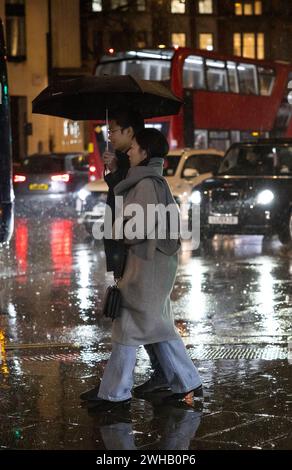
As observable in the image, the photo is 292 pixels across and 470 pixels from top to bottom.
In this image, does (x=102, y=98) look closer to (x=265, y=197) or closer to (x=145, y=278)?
(x=145, y=278)

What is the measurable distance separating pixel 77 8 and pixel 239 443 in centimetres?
4959

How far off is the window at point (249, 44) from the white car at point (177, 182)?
5121 centimetres

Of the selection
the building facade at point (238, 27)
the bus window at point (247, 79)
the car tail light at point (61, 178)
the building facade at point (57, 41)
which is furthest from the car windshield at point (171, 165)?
the building facade at point (238, 27)

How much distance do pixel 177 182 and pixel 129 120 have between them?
47.7 ft

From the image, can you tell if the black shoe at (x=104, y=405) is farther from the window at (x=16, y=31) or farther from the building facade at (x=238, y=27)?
the building facade at (x=238, y=27)

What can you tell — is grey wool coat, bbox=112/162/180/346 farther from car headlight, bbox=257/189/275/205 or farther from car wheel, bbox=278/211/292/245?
car wheel, bbox=278/211/292/245

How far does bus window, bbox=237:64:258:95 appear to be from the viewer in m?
32.2

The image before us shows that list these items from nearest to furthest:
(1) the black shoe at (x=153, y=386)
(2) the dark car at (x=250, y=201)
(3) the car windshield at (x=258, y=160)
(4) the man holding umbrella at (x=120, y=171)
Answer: (4) the man holding umbrella at (x=120, y=171) < (1) the black shoe at (x=153, y=386) < (2) the dark car at (x=250, y=201) < (3) the car windshield at (x=258, y=160)

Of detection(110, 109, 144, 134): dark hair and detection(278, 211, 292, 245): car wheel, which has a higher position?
detection(110, 109, 144, 134): dark hair

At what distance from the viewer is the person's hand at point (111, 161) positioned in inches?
267

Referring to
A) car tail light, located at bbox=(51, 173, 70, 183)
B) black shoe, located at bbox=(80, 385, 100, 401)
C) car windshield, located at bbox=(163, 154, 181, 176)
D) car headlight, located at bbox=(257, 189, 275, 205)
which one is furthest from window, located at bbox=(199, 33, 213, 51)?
black shoe, located at bbox=(80, 385, 100, 401)

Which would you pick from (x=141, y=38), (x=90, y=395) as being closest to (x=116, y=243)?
(x=90, y=395)

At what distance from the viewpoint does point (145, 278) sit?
6426 millimetres

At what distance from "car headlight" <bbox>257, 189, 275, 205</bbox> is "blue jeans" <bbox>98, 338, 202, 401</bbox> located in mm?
11247
